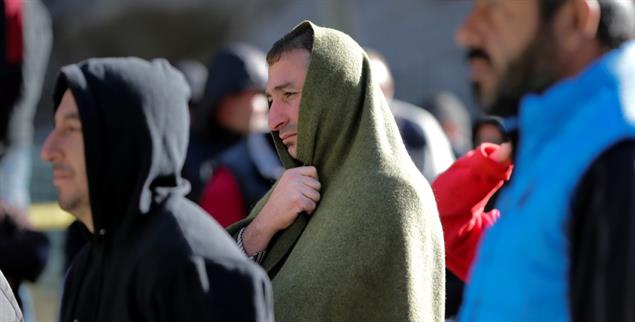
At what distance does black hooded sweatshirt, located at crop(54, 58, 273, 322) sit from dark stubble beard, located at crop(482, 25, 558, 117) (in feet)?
2.49

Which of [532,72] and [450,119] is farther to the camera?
[450,119]

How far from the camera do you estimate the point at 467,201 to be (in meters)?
4.34

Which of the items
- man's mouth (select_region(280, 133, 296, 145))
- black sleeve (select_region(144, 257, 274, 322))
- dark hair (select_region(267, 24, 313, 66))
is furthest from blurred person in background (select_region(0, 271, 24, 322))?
dark hair (select_region(267, 24, 313, 66))

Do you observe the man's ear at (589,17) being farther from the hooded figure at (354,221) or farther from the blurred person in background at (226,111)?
the blurred person in background at (226,111)

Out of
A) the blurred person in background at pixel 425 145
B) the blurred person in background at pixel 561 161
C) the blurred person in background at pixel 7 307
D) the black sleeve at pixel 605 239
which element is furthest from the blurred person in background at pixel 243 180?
the black sleeve at pixel 605 239

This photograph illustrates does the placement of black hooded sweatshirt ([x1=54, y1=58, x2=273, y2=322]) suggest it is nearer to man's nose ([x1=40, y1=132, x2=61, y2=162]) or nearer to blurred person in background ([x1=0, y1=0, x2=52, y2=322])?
man's nose ([x1=40, y1=132, x2=61, y2=162])

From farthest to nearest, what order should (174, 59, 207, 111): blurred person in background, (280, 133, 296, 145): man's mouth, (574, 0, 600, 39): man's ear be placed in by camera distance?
(174, 59, 207, 111): blurred person in background → (280, 133, 296, 145): man's mouth → (574, 0, 600, 39): man's ear

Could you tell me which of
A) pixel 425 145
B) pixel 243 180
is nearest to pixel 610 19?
pixel 425 145

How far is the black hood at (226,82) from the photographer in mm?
7301

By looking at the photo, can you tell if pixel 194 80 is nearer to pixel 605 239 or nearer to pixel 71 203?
pixel 71 203

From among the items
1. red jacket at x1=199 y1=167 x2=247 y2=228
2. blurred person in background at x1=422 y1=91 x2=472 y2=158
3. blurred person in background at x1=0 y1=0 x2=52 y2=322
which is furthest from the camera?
blurred person in background at x1=422 y1=91 x2=472 y2=158

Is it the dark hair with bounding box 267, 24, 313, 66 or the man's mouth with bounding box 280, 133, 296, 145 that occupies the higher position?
the dark hair with bounding box 267, 24, 313, 66

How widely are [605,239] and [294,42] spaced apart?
1.73 metres

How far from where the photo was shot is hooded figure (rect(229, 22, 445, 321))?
12.1ft
